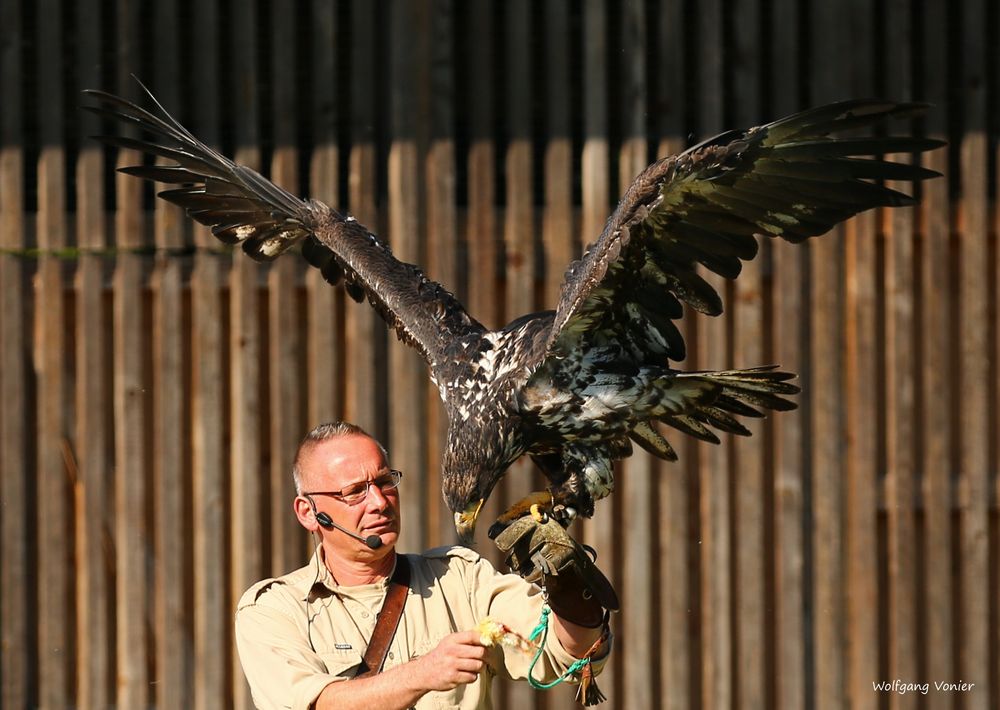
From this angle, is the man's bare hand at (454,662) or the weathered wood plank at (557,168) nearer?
the man's bare hand at (454,662)

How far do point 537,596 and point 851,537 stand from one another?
2.74 meters

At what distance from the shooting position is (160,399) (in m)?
5.59

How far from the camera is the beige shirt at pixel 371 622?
3254 millimetres

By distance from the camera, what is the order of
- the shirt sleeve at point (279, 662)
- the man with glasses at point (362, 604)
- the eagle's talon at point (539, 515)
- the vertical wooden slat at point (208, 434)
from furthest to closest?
the vertical wooden slat at point (208, 434) < the eagle's talon at point (539, 515) < the man with glasses at point (362, 604) < the shirt sleeve at point (279, 662)

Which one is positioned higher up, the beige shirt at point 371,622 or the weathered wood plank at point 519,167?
the weathered wood plank at point 519,167

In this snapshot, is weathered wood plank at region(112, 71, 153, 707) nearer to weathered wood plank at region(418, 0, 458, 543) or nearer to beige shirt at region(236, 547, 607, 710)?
weathered wood plank at region(418, 0, 458, 543)

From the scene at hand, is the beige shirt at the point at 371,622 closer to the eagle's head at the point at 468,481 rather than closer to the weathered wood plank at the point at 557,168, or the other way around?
the eagle's head at the point at 468,481

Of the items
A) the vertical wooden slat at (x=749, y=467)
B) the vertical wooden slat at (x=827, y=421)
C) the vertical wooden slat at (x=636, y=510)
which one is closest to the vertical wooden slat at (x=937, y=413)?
the vertical wooden slat at (x=827, y=421)

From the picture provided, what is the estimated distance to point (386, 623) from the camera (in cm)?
332

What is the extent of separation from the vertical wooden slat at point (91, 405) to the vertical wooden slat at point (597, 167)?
1.94m

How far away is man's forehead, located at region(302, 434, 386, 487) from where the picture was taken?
11.1 feet

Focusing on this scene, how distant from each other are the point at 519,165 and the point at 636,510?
147 cm

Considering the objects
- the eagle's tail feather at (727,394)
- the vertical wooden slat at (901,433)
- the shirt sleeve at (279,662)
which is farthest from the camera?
the vertical wooden slat at (901,433)

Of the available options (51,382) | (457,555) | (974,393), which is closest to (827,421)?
(974,393)
